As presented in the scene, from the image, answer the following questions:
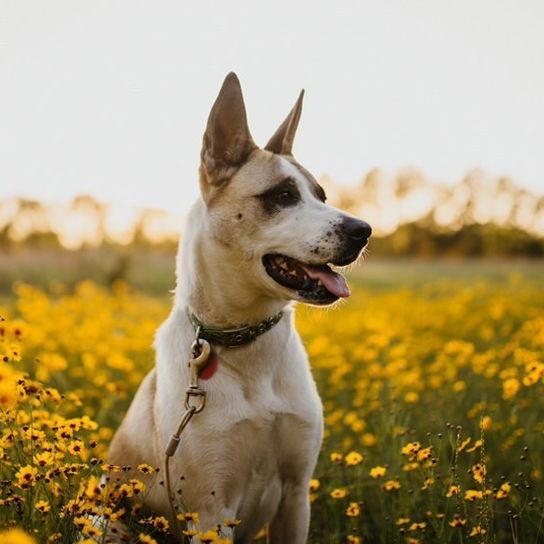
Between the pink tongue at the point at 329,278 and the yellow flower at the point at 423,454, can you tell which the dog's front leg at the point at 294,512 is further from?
the pink tongue at the point at 329,278

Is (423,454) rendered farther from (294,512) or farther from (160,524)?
(160,524)

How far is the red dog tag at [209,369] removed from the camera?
305cm

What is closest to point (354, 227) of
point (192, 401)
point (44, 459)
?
point (192, 401)

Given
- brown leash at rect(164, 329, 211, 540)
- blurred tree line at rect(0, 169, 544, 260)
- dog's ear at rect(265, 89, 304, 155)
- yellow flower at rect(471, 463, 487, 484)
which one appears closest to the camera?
yellow flower at rect(471, 463, 487, 484)

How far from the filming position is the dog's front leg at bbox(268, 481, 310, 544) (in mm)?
3191

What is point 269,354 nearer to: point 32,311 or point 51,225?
point 32,311

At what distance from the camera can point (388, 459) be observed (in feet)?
13.0

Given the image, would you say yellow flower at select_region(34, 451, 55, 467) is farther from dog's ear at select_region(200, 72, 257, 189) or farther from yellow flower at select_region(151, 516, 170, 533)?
dog's ear at select_region(200, 72, 257, 189)

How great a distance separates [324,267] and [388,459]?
151cm

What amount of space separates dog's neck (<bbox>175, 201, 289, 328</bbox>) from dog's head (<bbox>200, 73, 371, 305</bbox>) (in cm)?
4

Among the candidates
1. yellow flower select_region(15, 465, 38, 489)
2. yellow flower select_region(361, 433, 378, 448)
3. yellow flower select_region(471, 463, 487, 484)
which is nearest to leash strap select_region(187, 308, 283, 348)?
yellow flower select_region(15, 465, 38, 489)

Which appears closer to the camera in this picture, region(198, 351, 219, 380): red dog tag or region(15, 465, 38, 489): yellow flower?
region(15, 465, 38, 489): yellow flower

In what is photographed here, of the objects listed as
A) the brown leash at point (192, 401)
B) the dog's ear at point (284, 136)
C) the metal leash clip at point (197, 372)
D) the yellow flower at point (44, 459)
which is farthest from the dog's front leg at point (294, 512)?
the dog's ear at point (284, 136)

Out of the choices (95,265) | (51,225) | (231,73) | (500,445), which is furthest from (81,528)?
(51,225)
